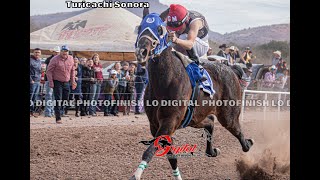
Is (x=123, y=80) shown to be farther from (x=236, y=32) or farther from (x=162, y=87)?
(x=162, y=87)

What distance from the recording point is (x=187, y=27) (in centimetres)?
899

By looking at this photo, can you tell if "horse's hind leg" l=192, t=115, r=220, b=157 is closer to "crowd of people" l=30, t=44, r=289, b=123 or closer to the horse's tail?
the horse's tail

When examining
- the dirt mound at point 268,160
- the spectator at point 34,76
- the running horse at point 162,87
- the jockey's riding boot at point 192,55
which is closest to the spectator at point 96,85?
the spectator at point 34,76

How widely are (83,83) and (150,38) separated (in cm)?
393

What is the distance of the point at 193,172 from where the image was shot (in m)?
9.20

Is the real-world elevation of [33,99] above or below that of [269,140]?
above

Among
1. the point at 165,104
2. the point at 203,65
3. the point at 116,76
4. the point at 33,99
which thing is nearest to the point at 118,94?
the point at 116,76

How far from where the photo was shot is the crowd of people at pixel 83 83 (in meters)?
10.6

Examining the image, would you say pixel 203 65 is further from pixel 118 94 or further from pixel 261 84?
pixel 261 84

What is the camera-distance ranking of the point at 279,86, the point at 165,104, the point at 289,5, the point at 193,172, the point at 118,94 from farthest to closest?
the point at 279,86
the point at 118,94
the point at 289,5
the point at 193,172
the point at 165,104

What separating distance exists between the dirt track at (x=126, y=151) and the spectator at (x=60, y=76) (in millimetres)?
514

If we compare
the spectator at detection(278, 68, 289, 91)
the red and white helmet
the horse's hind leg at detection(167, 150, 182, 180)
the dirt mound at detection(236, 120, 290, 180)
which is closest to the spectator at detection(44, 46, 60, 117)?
the red and white helmet

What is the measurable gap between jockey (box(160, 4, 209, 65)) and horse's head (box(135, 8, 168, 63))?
0.48m

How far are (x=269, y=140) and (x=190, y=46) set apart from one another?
9.27 feet
